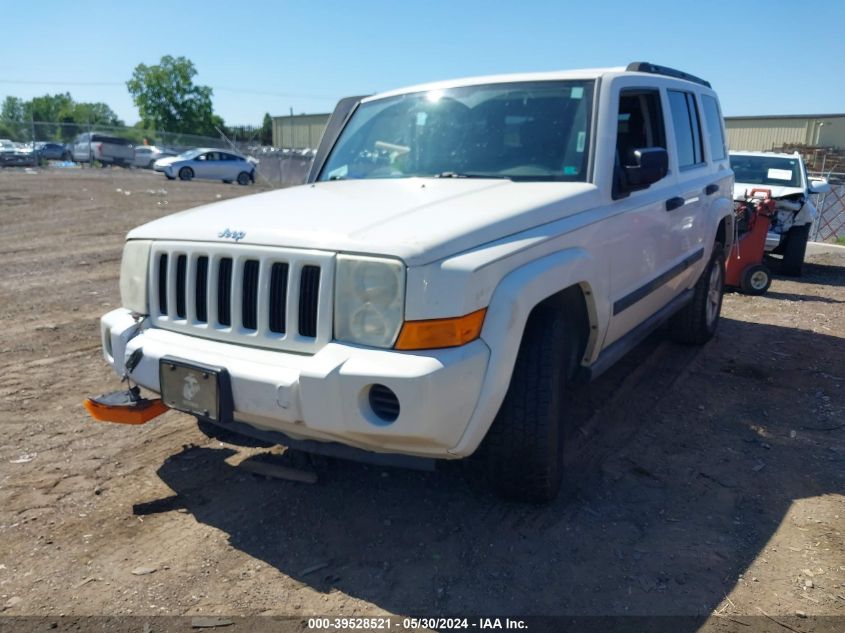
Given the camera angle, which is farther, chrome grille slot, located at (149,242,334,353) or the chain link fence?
the chain link fence

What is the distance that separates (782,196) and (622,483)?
314 inches

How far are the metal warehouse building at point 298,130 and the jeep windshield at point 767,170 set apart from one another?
46396 millimetres

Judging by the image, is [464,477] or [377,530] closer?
[377,530]

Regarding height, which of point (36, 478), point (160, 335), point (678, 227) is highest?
point (678, 227)

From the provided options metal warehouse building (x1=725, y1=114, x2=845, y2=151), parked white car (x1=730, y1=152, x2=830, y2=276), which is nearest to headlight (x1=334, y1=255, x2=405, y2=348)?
parked white car (x1=730, y1=152, x2=830, y2=276)

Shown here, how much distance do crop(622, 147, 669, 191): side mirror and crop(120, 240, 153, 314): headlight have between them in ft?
7.98

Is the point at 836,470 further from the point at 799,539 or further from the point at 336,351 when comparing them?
the point at 336,351

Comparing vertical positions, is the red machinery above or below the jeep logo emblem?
below

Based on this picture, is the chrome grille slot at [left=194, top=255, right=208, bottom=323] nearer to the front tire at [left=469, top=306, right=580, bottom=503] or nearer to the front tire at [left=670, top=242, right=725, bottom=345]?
the front tire at [left=469, top=306, right=580, bottom=503]

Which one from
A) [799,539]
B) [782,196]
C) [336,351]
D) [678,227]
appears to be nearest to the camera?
[336,351]

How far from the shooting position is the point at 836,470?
3.85 m

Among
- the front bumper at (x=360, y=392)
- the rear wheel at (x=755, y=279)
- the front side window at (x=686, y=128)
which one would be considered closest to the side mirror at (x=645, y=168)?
the front side window at (x=686, y=128)

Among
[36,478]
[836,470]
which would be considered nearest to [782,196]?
[836,470]

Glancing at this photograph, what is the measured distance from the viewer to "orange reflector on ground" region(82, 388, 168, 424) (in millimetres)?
3254
